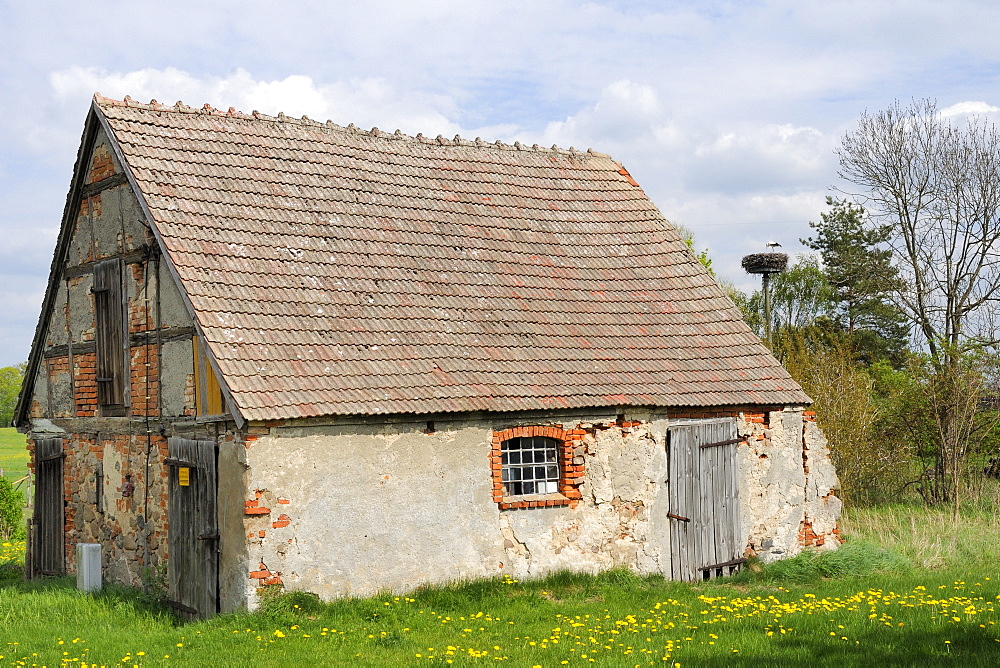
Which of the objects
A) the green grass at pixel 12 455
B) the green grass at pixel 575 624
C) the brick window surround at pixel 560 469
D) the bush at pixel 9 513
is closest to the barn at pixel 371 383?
the brick window surround at pixel 560 469

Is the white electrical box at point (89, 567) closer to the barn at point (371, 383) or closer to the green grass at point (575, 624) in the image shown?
the green grass at point (575, 624)

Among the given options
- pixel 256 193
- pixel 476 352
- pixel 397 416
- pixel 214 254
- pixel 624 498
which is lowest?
pixel 624 498

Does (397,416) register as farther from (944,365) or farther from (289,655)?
(944,365)

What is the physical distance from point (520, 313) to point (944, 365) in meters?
11.6

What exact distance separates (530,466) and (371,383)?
2.48 m

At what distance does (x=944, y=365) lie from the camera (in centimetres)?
2042

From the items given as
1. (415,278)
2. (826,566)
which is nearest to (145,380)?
(415,278)

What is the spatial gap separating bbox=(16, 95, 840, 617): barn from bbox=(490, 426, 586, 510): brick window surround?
32 mm

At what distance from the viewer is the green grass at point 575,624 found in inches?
338

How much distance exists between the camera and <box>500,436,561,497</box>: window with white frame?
489 inches

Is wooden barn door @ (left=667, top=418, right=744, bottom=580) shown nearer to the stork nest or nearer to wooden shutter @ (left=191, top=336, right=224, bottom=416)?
wooden shutter @ (left=191, top=336, right=224, bottom=416)

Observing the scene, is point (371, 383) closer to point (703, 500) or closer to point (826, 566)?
point (703, 500)

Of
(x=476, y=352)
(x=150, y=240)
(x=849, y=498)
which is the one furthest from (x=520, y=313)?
(x=849, y=498)

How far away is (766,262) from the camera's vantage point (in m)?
21.3
